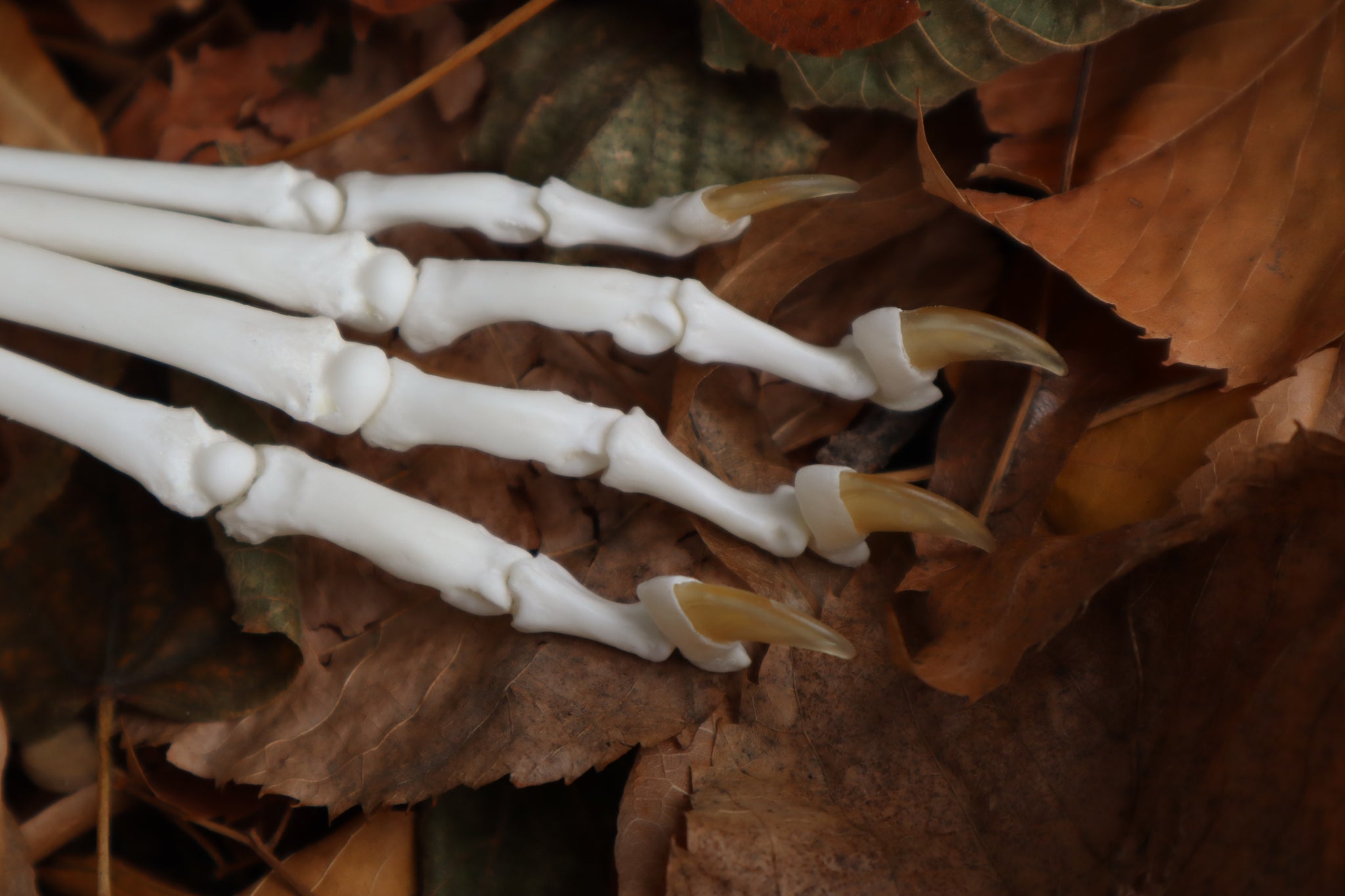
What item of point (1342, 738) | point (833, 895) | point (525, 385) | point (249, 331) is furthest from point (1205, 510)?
point (249, 331)

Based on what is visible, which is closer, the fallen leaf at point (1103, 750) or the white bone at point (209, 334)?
the fallen leaf at point (1103, 750)

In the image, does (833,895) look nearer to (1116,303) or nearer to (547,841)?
(547,841)

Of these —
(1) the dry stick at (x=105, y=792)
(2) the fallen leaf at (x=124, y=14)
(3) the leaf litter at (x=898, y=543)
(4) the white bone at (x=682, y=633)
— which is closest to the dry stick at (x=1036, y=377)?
(3) the leaf litter at (x=898, y=543)

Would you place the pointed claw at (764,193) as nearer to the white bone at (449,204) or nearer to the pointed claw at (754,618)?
the white bone at (449,204)

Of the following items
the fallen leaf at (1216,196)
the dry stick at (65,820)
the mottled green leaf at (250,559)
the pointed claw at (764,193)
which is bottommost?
the dry stick at (65,820)

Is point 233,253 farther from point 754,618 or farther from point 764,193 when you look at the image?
point 754,618

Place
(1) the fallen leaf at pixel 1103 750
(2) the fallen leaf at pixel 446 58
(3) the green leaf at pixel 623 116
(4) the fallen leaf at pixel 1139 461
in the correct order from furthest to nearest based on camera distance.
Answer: (2) the fallen leaf at pixel 446 58
(3) the green leaf at pixel 623 116
(4) the fallen leaf at pixel 1139 461
(1) the fallen leaf at pixel 1103 750

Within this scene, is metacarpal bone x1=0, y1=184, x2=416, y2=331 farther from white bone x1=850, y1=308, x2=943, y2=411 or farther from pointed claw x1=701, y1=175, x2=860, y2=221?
white bone x1=850, y1=308, x2=943, y2=411

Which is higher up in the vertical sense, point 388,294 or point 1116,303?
point 1116,303
